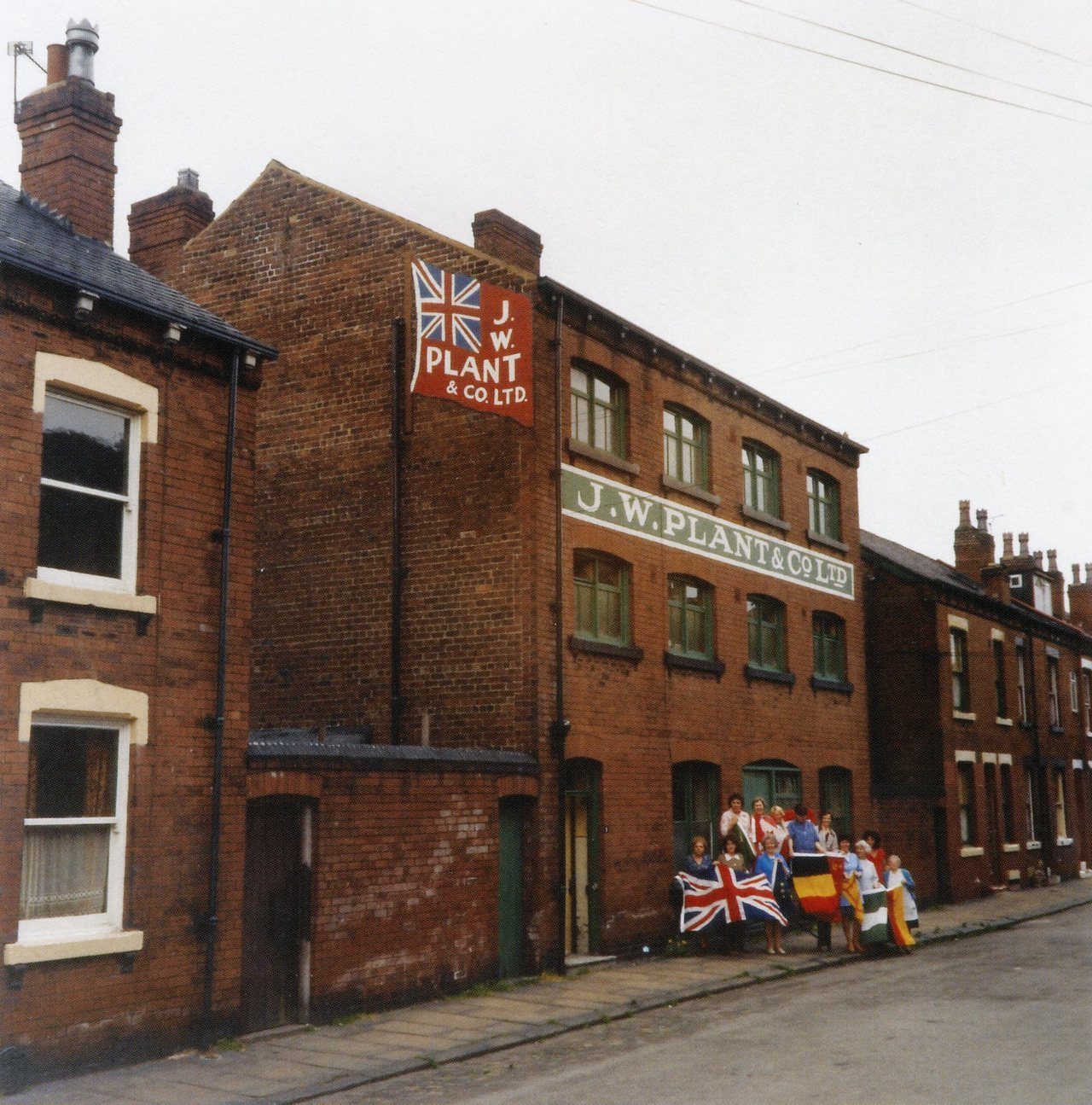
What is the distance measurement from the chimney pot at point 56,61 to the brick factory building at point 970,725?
784 inches

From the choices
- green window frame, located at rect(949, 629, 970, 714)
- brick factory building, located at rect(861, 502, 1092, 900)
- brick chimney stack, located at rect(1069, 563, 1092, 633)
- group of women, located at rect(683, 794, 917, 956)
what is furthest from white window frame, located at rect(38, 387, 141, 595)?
brick chimney stack, located at rect(1069, 563, 1092, 633)

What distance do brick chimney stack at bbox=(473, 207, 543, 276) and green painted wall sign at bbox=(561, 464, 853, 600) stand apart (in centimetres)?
340

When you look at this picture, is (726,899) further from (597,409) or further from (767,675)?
(597,409)

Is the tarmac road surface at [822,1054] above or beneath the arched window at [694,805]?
beneath

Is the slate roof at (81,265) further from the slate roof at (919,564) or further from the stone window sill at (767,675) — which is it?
the slate roof at (919,564)

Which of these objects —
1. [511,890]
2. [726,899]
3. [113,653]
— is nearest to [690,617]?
[726,899]

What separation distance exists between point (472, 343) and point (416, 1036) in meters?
8.08

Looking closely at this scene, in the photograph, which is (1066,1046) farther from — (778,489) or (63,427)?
(778,489)

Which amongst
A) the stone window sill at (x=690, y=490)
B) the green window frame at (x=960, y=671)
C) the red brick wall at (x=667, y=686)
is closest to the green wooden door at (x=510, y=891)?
the red brick wall at (x=667, y=686)

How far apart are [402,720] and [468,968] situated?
384 centimetres

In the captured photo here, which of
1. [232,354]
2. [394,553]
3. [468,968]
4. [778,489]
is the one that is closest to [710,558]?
[778,489]

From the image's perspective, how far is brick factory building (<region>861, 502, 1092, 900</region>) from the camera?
93.2ft

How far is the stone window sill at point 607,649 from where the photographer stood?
18.0 m

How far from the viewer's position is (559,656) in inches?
697
